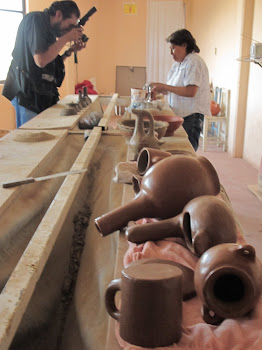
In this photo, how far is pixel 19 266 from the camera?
94 centimetres

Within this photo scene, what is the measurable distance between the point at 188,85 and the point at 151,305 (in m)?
2.71

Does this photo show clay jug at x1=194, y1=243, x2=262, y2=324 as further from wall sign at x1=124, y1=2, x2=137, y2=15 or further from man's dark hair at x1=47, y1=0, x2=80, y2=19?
wall sign at x1=124, y1=2, x2=137, y2=15

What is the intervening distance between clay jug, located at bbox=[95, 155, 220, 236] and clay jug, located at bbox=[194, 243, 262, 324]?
0.97 feet

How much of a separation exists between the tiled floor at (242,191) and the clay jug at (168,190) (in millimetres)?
1713

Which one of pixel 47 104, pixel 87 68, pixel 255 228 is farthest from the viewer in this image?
pixel 87 68

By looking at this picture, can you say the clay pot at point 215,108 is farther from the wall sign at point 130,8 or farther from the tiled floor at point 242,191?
the wall sign at point 130,8

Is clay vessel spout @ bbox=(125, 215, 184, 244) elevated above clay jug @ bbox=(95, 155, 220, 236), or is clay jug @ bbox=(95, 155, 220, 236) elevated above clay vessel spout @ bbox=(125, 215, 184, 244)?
clay jug @ bbox=(95, 155, 220, 236)

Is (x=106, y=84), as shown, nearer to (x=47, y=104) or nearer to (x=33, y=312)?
(x=47, y=104)

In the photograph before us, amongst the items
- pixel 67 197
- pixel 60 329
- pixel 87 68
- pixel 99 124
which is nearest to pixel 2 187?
pixel 67 197

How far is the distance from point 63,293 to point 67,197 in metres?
0.38

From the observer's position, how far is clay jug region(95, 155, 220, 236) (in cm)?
98

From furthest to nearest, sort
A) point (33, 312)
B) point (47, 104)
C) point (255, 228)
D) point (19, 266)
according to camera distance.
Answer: point (47, 104)
point (255, 228)
point (33, 312)
point (19, 266)

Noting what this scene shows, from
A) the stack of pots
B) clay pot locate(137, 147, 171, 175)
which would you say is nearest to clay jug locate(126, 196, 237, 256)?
the stack of pots

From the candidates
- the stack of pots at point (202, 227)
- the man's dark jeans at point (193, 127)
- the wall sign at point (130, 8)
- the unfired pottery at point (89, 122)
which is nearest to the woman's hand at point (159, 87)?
the man's dark jeans at point (193, 127)
